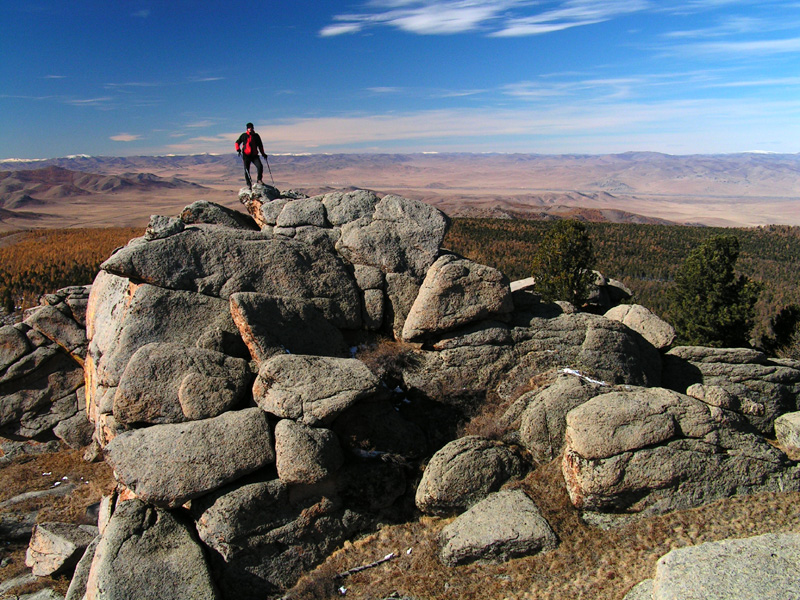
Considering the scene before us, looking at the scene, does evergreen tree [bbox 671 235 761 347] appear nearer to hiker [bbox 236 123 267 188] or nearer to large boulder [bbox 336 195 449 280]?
large boulder [bbox 336 195 449 280]

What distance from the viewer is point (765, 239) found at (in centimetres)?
7925

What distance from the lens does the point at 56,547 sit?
1309 cm

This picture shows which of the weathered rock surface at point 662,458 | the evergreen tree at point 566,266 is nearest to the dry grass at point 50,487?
the weathered rock surface at point 662,458

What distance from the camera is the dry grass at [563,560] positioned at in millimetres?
10070

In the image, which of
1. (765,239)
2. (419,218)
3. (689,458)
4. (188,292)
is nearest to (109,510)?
(188,292)

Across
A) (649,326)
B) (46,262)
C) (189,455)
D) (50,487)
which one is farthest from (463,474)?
(46,262)

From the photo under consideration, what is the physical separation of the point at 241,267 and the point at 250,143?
6.19 meters

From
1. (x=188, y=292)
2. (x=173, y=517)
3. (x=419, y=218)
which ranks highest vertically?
(x=419, y=218)

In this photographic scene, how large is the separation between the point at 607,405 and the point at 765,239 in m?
85.4

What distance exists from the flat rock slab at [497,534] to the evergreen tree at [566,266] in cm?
1236

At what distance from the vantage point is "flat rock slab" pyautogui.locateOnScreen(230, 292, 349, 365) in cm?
1358

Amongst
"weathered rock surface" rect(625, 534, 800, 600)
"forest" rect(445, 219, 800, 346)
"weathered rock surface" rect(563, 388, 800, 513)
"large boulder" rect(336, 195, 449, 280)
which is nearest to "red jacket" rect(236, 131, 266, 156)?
"large boulder" rect(336, 195, 449, 280)

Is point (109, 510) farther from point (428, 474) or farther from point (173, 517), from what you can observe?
point (428, 474)

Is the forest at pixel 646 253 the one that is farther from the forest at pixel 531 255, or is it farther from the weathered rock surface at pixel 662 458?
the weathered rock surface at pixel 662 458
